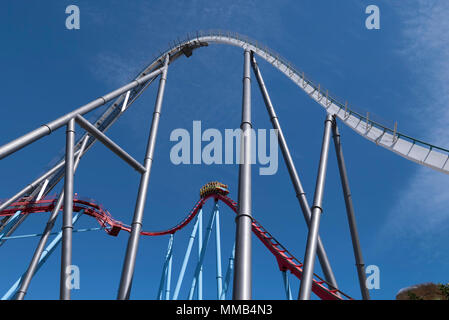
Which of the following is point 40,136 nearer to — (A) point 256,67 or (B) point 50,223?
(B) point 50,223

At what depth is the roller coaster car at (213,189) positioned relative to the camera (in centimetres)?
1828

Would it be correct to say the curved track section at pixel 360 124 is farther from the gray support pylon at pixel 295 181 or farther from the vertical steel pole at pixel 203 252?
the vertical steel pole at pixel 203 252

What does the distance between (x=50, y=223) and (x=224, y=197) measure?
33.4 feet

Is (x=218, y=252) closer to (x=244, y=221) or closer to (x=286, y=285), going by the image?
(x=286, y=285)

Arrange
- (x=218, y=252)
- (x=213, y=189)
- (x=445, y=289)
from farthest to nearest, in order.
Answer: (x=213, y=189)
(x=218, y=252)
(x=445, y=289)

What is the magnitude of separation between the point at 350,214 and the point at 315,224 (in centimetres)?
231

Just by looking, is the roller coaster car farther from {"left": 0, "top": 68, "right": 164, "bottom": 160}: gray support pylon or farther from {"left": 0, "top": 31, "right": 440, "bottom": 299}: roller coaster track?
{"left": 0, "top": 68, "right": 164, "bottom": 160}: gray support pylon

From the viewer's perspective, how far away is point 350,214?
806 cm

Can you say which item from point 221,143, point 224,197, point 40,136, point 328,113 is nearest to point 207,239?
point 224,197

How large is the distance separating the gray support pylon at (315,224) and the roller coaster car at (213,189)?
1068 cm

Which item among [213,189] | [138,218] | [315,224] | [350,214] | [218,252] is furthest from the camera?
[213,189]

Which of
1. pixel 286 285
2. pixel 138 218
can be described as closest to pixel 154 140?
pixel 138 218
